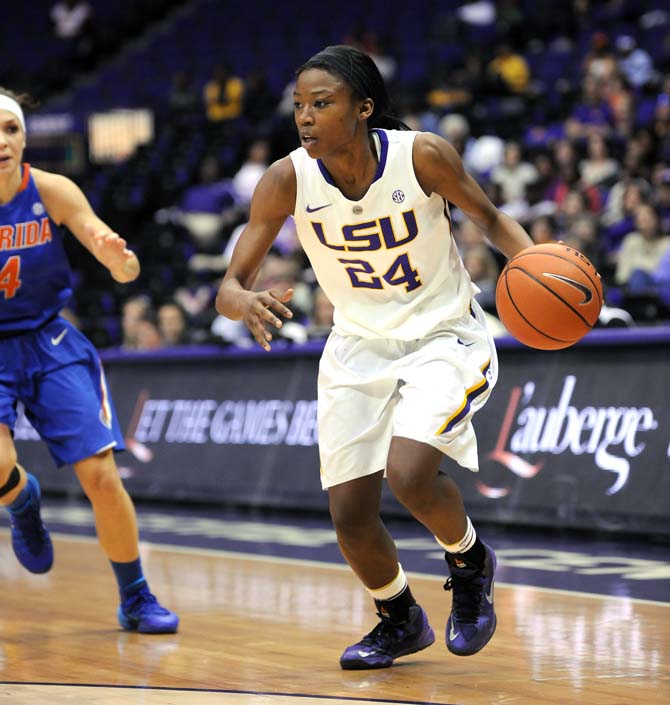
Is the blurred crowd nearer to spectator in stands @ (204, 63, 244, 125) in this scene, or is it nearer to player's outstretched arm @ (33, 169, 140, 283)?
spectator in stands @ (204, 63, 244, 125)

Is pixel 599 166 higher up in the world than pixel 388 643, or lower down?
lower down

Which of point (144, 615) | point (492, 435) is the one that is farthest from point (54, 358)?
point (492, 435)

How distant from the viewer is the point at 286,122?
15.7m

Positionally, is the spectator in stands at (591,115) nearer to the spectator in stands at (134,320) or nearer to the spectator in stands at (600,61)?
the spectator in stands at (600,61)

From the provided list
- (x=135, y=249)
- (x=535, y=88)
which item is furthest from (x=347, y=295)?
(x=135, y=249)

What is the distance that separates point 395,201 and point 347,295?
0.34m

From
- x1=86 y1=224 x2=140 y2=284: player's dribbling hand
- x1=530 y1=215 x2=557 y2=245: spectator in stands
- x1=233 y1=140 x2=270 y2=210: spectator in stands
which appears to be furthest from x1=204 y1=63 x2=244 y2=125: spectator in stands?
x1=86 y1=224 x2=140 y2=284: player's dribbling hand

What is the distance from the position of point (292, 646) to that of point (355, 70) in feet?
6.43

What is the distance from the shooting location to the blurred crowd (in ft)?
31.8

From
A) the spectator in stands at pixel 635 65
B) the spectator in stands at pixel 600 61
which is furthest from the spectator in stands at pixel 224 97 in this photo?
the spectator in stands at pixel 635 65

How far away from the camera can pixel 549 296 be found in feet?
13.7

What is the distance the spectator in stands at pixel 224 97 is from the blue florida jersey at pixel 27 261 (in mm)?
11825

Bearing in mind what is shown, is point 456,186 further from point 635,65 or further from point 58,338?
point 635,65

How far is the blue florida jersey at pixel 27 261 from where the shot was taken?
5062 millimetres
